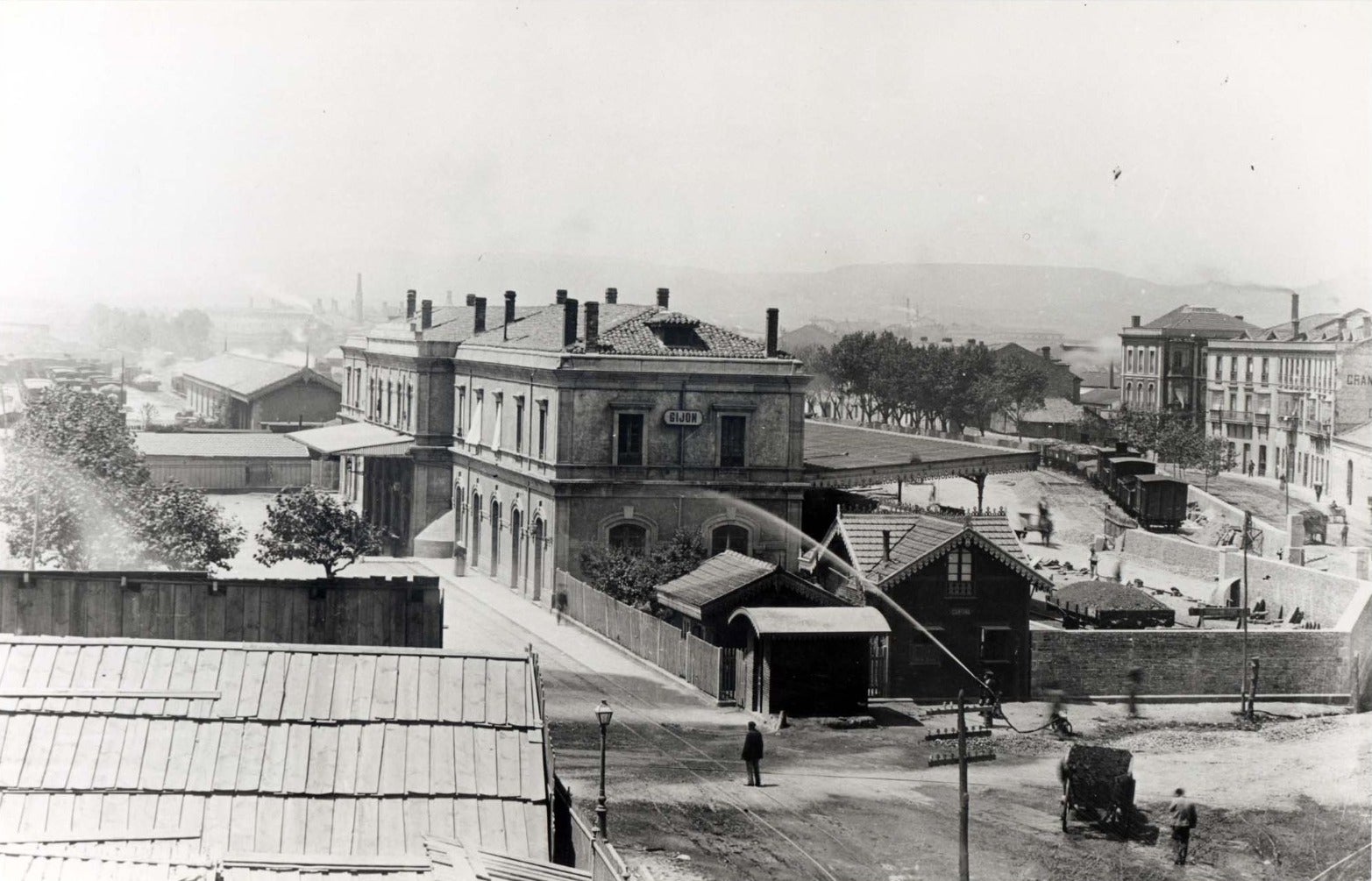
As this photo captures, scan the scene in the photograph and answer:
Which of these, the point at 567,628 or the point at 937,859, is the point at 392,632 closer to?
the point at 937,859

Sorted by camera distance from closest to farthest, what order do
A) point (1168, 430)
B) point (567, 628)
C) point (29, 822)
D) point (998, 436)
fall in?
point (29, 822) → point (567, 628) → point (1168, 430) → point (998, 436)

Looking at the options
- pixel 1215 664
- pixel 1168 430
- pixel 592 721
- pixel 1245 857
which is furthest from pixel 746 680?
pixel 1168 430

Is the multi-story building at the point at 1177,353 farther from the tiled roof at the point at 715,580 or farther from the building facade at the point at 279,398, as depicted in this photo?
the tiled roof at the point at 715,580

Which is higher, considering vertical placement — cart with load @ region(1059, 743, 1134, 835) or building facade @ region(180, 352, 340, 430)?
building facade @ region(180, 352, 340, 430)

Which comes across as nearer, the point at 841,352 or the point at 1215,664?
the point at 1215,664

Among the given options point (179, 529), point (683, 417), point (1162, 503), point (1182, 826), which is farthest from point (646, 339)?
point (1162, 503)

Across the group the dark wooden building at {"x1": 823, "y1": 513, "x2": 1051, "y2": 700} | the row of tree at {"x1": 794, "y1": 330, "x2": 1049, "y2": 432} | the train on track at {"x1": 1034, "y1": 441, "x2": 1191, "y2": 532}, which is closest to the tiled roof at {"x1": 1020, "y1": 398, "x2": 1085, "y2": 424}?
the row of tree at {"x1": 794, "y1": 330, "x2": 1049, "y2": 432}

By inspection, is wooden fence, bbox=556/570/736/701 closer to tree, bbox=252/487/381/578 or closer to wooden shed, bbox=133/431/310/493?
tree, bbox=252/487/381/578

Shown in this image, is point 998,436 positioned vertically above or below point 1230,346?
below
